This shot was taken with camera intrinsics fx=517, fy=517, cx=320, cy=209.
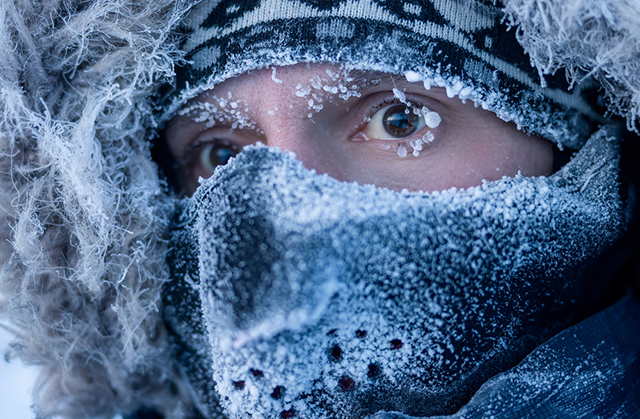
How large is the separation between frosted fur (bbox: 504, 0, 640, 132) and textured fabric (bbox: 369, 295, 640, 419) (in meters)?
0.44

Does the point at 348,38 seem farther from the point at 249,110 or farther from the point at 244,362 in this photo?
the point at 244,362

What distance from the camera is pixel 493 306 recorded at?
95 cm

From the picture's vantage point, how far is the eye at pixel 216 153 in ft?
4.38

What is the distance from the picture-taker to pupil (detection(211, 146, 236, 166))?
1.36m

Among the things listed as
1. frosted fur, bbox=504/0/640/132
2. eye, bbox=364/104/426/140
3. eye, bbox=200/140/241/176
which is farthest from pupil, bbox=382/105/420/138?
eye, bbox=200/140/241/176

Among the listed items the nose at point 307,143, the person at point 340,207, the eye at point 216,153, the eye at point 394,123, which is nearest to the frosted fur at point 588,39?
the person at point 340,207

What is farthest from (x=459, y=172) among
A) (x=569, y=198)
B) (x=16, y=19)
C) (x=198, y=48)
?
(x=16, y=19)

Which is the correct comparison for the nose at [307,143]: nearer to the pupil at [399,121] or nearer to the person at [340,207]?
the person at [340,207]

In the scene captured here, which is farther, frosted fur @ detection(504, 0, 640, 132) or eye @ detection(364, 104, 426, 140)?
eye @ detection(364, 104, 426, 140)

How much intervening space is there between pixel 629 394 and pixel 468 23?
0.78 m

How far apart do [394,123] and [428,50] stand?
172 mm

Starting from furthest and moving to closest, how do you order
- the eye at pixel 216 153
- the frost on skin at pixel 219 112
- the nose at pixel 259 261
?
the eye at pixel 216 153, the frost on skin at pixel 219 112, the nose at pixel 259 261

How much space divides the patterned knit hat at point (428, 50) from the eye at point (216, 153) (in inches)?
9.3

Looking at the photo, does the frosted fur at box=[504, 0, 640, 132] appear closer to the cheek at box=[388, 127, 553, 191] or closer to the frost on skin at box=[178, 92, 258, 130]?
the cheek at box=[388, 127, 553, 191]
